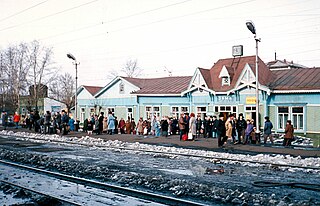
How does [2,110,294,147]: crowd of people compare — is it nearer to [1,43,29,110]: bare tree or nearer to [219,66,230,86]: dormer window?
[219,66,230,86]: dormer window

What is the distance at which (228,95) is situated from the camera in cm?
3206

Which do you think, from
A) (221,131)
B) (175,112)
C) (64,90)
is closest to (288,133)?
(221,131)

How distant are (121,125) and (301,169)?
62.5 feet

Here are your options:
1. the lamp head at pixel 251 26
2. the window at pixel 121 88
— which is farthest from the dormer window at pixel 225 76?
the window at pixel 121 88

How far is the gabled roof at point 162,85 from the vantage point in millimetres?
36800

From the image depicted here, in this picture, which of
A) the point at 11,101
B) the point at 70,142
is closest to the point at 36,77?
the point at 11,101

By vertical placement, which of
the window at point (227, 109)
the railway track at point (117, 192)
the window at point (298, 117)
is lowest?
the railway track at point (117, 192)

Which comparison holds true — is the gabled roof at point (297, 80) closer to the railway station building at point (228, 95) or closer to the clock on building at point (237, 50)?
the railway station building at point (228, 95)

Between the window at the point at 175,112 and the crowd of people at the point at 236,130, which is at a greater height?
the window at the point at 175,112

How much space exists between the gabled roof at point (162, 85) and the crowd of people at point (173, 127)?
7.48 metres

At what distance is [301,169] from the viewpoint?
12.6 meters

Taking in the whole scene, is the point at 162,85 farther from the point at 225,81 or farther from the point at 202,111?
the point at 225,81

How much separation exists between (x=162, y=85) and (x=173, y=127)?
12092 millimetres

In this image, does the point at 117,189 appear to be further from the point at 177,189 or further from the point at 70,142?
the point at 70,142
